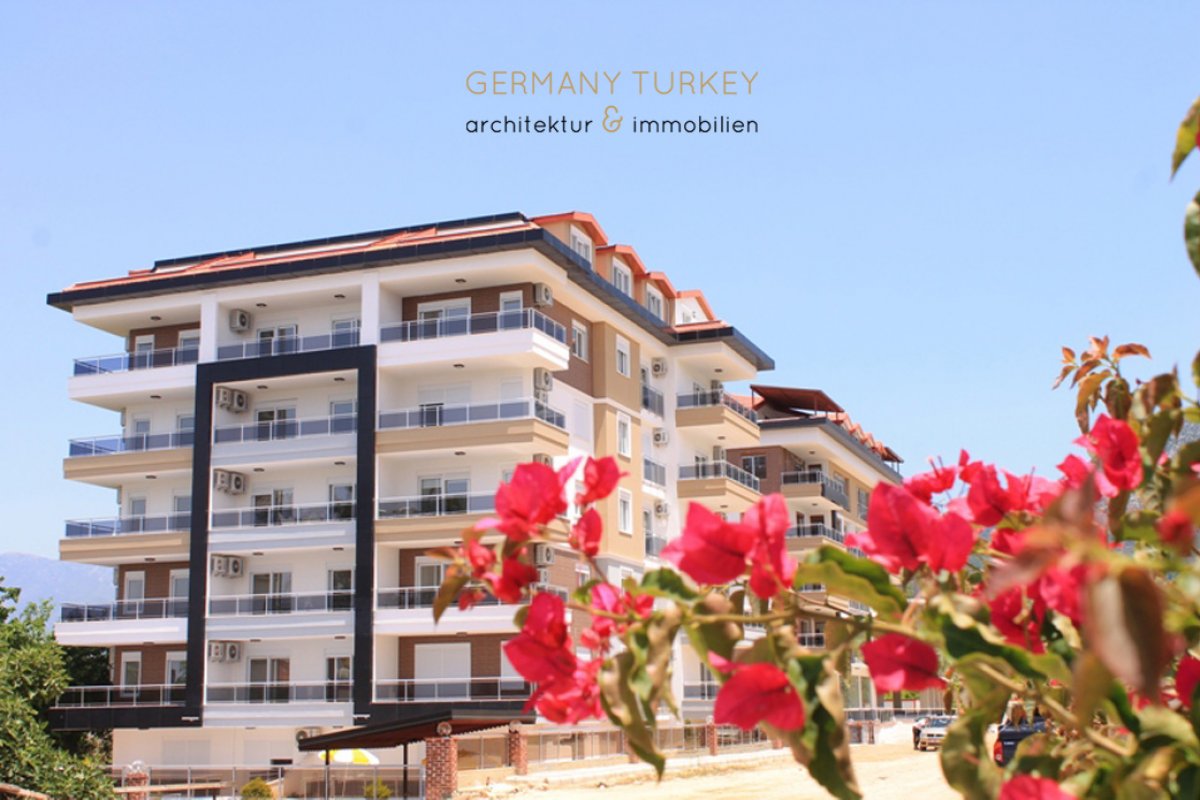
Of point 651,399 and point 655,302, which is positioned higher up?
point 655,302

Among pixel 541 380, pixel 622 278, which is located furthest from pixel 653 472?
pixel 541 380

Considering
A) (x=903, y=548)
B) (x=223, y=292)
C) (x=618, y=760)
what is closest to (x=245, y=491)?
(x=223, y=292)

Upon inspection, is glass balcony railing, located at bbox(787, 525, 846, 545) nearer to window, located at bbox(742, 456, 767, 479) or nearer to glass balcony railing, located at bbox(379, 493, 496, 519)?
window, located at bbox(742, 456, 767, 479)

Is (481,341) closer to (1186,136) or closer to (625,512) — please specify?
(625,512)

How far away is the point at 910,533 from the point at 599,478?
54cm

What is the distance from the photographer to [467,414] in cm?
3772

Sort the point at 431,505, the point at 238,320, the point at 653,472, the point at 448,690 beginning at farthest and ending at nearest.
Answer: the point at 653,472
the point at 238,320
the point at 431,505
the point at 448,690

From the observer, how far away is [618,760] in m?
40.0

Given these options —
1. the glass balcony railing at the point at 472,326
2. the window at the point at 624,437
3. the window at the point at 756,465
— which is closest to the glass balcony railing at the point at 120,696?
the glass balcony railing at the point at 472,326

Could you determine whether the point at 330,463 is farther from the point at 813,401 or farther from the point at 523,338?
the point at 813,401

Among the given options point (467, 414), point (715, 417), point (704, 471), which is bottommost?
point (704, 471)

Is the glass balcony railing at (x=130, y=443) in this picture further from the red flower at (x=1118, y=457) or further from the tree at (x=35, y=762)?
the red flower at (x=1118, y=457)

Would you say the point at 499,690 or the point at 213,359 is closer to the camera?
the point at 499,690

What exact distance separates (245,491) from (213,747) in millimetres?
7307
